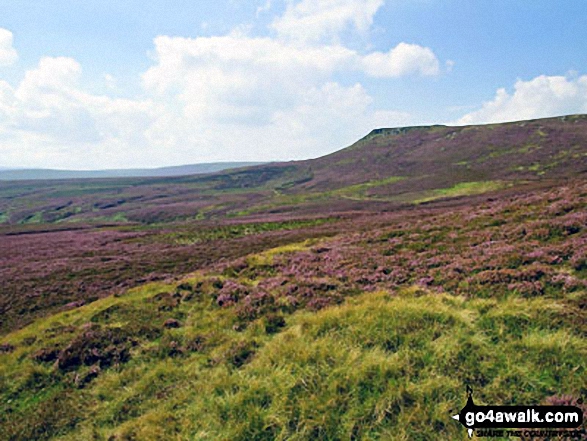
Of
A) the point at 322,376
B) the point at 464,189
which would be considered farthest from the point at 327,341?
the point at 464,189

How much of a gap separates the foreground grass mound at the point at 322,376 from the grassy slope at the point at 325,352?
3 cm

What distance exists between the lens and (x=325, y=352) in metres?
7.70

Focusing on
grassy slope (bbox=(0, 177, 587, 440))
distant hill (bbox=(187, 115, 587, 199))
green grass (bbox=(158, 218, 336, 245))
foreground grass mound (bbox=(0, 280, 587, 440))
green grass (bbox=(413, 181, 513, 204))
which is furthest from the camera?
distant hill (bbox=(187, 115, 587, 199))

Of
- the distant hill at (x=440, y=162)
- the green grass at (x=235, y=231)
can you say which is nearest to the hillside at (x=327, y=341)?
the green grass at (x=235, y=231)

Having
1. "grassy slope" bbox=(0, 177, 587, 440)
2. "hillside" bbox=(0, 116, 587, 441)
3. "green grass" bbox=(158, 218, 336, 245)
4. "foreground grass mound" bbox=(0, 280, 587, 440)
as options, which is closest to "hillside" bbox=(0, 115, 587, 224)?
"green grass" bbox=(158, 218, 336, 245)

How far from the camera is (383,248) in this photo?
1786 cm

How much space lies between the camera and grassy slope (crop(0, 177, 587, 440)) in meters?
6.16

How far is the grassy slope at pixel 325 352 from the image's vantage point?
6156 mm

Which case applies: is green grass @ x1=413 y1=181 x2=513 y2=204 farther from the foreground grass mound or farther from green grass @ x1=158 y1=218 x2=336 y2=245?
the foreground grass mound

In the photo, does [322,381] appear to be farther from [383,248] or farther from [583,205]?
[583,205]

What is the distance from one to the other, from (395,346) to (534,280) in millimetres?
5718

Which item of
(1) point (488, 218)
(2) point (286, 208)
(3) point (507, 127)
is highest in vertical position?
(3) point (507, 127)

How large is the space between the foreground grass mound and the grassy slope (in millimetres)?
34

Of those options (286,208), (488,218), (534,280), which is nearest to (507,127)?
(286,208)
